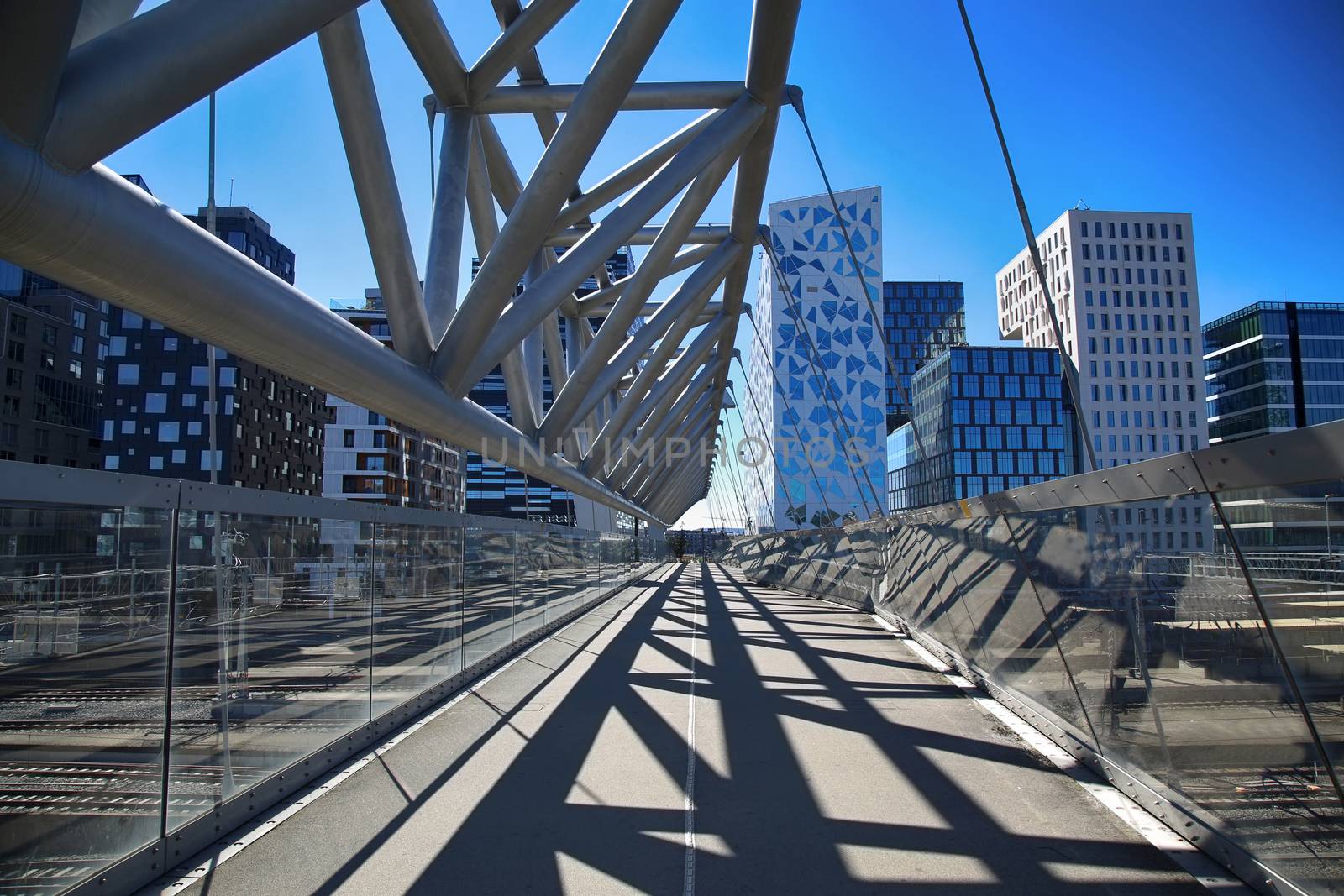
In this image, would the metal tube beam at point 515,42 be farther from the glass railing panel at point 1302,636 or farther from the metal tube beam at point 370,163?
the glass railing panel at point 1302,636

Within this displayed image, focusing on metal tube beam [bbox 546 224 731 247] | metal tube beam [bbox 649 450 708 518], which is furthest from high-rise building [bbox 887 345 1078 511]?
metal tube beam [bbox 546 224 731 247]

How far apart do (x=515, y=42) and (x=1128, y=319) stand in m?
86.2

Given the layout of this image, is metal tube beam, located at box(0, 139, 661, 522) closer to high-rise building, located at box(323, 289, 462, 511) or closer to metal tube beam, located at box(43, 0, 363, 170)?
metal tube beam, located at box(43, 0, 363, 170)

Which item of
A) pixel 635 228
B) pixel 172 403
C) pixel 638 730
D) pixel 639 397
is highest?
pixel 172 403

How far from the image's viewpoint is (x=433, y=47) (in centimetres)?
835

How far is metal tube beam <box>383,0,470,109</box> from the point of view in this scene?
25.5ft

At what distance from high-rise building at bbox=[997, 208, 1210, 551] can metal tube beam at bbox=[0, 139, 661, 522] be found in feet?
261

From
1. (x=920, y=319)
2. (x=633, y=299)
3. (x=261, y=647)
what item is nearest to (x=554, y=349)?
(x=633, y=299)

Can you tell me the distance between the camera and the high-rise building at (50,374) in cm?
6059

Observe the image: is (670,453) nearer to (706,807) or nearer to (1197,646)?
(706,807)

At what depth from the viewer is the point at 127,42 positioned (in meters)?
3.67

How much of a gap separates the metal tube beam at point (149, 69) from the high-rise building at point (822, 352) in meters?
87.7

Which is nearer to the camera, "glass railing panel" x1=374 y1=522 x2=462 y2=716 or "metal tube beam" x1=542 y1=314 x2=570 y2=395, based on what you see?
"glass railing panel" x1=374 y1=522 x2=462 y2=716

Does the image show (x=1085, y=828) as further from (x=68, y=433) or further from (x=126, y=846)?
(x=68, y=433)
